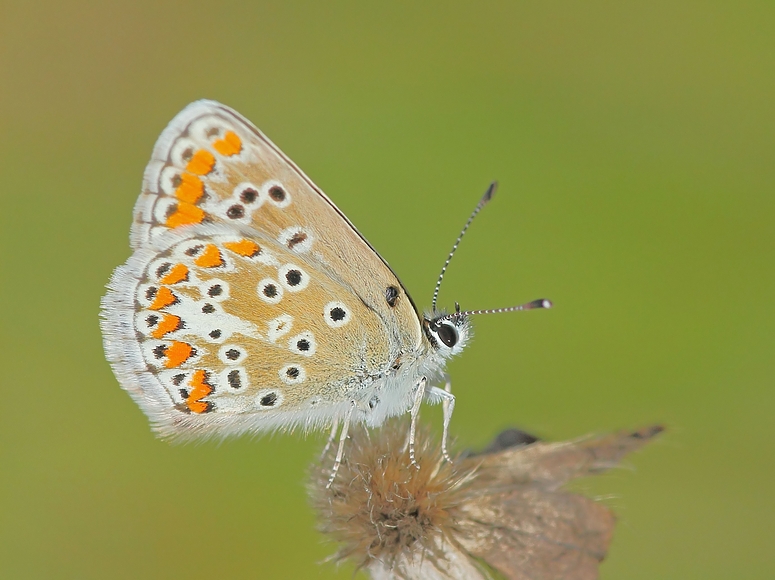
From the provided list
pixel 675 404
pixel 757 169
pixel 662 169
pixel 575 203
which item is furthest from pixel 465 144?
pixel 675 404

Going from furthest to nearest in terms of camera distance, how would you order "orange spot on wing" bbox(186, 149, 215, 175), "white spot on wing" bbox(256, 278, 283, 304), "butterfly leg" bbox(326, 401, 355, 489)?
1. "white spot on wing" bbox(256, 278, 283, 304)
2. "orange spot on wing" bbox(186, 149, 215, 175)
3. "butterfly leg" bbox(326, 401, 355, 489)

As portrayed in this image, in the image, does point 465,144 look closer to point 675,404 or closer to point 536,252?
point 536,252

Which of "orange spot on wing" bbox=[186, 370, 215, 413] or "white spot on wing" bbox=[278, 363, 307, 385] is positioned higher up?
"white spot on wing" bbox=[278, 363, 307, 385]

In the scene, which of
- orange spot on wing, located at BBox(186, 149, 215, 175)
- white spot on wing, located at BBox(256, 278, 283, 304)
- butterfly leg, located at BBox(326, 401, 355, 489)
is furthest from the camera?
white spot on wing, located at BBox(256, 278, 283, 304)

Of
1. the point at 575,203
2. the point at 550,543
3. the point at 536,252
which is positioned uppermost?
the point at 575,203

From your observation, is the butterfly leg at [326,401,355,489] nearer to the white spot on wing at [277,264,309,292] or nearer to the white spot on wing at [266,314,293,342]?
the white spot on wing at [266,314,293,342]

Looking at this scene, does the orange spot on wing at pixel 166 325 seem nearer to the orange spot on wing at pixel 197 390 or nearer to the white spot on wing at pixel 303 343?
the orange spot on wing at pixel 197 390

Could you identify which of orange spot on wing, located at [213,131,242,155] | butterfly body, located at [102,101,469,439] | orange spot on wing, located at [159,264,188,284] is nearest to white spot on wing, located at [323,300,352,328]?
butterfly body, located at [102,101,469,439]
